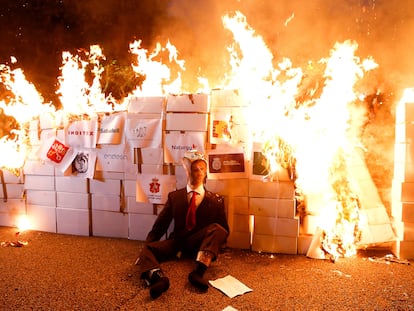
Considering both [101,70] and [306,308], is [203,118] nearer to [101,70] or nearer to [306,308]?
[306,308]

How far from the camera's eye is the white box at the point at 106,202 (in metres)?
6.07

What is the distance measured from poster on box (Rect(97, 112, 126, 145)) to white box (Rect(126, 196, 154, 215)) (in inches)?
43.0

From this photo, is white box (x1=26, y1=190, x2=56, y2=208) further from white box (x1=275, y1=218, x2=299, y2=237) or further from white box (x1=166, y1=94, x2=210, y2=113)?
white box (x1=275, y1=218, x2=299, y2=237)

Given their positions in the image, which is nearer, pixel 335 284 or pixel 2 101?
pixel 335 284

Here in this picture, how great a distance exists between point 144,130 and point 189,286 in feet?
9.29

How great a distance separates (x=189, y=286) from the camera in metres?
4.12

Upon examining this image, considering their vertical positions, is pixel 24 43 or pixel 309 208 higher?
pixel 24 43

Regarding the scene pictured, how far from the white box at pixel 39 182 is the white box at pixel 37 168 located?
0.08 meters

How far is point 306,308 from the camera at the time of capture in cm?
360

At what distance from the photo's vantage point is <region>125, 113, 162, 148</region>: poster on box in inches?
227

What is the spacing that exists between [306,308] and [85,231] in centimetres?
433

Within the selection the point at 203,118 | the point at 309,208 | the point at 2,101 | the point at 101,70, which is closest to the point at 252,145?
the point at 203,118

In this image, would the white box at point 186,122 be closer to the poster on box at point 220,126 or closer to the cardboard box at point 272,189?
the poster on box at point 220,126

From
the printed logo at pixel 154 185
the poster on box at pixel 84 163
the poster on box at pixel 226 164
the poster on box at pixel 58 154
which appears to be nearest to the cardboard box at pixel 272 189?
the poster on box at pixel 226 164
